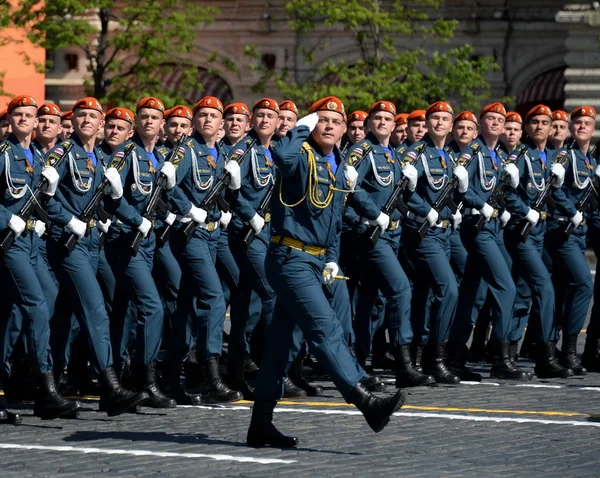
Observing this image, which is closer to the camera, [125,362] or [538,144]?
[125,362]

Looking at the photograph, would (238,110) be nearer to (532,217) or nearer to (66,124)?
(66,124)

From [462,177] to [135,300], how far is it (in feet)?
9.25

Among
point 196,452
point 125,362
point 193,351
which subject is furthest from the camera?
point 193,351

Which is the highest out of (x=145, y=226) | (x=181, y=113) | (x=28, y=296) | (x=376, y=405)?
(x=181, y=113)

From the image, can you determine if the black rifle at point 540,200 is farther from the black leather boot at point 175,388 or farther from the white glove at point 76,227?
the white glove at point 76,227

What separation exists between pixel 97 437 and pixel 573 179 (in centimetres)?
504

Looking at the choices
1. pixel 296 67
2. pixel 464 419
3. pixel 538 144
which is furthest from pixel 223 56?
pixel 464 419

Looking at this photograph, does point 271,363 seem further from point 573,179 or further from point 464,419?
point 573,179

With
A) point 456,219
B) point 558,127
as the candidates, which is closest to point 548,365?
point 456,219

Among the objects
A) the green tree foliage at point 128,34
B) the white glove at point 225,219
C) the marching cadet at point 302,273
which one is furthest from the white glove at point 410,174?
the green tree foliage at point 128,34

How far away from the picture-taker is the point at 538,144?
44.3 ft

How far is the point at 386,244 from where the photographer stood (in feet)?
40.8

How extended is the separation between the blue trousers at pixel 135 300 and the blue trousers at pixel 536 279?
3035 millimetres

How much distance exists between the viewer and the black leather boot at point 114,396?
10.6 metres
